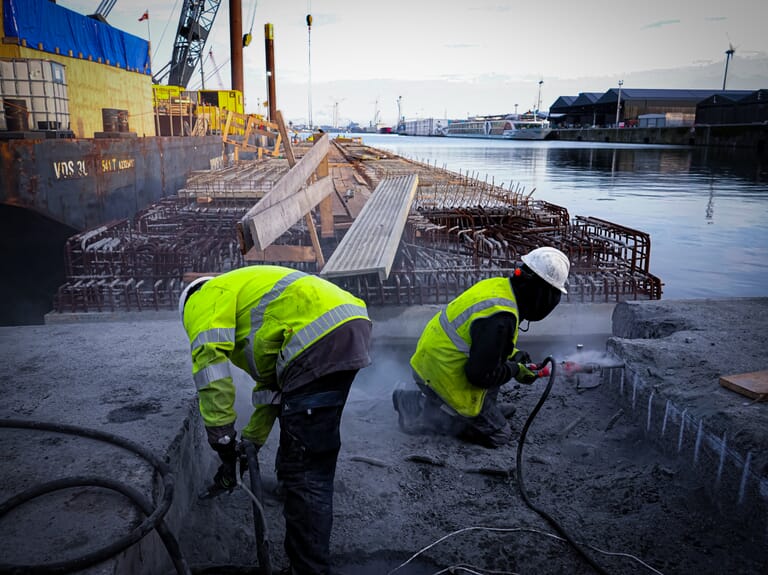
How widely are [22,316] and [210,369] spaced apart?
8.56 meters

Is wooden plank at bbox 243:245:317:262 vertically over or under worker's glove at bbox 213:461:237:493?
over

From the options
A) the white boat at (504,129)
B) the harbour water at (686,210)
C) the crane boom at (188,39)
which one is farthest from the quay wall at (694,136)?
the crane boom at (188,39)

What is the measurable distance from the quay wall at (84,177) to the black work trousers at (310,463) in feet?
23.8

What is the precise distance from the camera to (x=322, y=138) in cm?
793

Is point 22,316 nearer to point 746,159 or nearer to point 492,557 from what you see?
point 492,557

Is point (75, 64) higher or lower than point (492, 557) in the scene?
higher

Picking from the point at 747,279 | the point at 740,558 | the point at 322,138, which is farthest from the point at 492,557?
the point at 747,279

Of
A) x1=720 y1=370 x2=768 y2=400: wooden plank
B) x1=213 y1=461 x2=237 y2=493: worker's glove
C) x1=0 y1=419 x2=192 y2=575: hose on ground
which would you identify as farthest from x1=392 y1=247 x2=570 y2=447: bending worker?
x1=0 y1=419 x2=192 y2=575: hose on ground

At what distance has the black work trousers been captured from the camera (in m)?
2.99

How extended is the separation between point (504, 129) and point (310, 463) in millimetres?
140399

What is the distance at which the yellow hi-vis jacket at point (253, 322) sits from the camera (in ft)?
9.20

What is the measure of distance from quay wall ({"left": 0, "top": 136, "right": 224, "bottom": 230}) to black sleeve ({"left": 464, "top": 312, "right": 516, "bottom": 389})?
7.19 m

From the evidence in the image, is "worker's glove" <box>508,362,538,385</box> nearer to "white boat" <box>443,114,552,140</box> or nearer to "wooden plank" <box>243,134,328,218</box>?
"wooden plank" <box>243,134,328,218</box>

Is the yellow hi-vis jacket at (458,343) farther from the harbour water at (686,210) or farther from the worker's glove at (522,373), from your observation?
the harbour water at (686,210)
